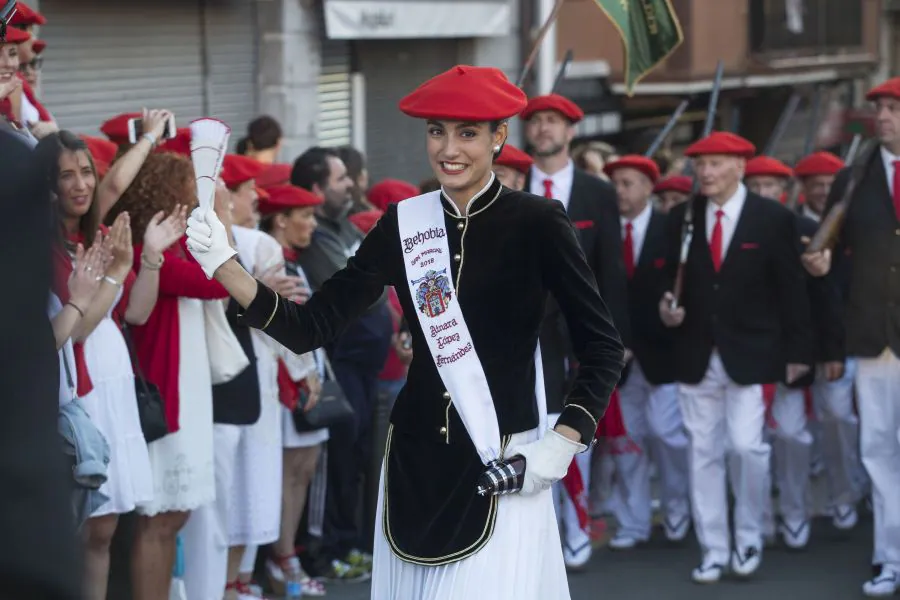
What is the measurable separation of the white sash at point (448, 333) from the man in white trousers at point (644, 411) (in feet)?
14.0

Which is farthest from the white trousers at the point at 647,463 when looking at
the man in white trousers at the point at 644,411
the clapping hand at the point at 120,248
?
the clapping hand at the point at 120,248

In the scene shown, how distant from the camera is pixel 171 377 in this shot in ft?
19.6

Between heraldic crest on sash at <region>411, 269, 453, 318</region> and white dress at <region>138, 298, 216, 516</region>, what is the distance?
1.96m

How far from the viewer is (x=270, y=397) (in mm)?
6773

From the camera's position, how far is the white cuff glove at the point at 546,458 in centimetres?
410

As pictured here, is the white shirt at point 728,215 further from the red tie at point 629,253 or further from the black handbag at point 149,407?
the black handbag at point 149,407

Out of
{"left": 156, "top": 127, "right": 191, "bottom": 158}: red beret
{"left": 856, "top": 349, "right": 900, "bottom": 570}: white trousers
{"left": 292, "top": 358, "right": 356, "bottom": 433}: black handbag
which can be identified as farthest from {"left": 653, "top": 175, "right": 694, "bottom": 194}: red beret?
{"left": 156, "top": 127, "right": 191, "bottom": 158}: red beret

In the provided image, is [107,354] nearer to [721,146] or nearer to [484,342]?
[484,342]

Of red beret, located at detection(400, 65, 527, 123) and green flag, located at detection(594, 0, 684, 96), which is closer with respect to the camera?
red beret, located at detection(400, 65, 527, 123)

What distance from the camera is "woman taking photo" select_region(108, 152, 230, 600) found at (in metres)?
5.91

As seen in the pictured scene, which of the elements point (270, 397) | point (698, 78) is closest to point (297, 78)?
point (270, 397)

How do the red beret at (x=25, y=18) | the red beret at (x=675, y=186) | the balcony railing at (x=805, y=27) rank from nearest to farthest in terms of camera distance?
the red beret at (x=25, y=18)
the red beret at (x=675, y=186)
the balcony railing at (x=805, y=27)

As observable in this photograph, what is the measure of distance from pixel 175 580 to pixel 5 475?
4.73 m

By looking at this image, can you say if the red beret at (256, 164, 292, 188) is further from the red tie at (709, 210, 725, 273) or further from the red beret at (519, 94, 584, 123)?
the red tie at (709, 210, 725, 273)
